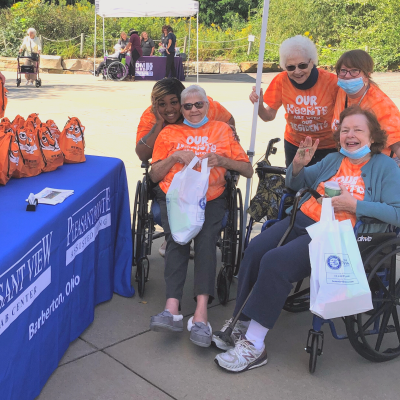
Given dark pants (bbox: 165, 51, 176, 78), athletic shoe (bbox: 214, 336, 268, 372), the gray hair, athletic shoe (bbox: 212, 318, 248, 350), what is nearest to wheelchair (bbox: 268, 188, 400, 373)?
athletic shoe (bbox: 214, 336, 268, 372)

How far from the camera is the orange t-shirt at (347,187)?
A: 8.78 ft

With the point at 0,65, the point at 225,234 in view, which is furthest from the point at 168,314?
the point at 0,65

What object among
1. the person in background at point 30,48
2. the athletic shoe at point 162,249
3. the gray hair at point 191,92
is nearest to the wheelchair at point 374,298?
the gray hair at point 191,92

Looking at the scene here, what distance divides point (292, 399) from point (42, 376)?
1.14 m

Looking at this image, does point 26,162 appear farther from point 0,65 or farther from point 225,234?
point 0,65

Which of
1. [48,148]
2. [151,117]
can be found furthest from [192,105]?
[48,148]

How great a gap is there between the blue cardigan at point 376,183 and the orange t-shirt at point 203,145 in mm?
479

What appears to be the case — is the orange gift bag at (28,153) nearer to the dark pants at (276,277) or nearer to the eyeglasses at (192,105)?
the eyeglasses at (192,105)

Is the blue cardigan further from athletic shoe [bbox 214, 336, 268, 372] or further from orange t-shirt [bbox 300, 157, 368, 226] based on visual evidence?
athletic shoe [bbox 214, 336, 268, 372]

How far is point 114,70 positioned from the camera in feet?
49.8

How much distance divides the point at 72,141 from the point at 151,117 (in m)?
0.56

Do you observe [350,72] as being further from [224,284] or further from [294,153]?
[224,284]

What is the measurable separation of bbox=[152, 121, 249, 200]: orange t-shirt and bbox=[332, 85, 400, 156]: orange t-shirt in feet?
2.09

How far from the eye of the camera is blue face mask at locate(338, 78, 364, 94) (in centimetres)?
301
